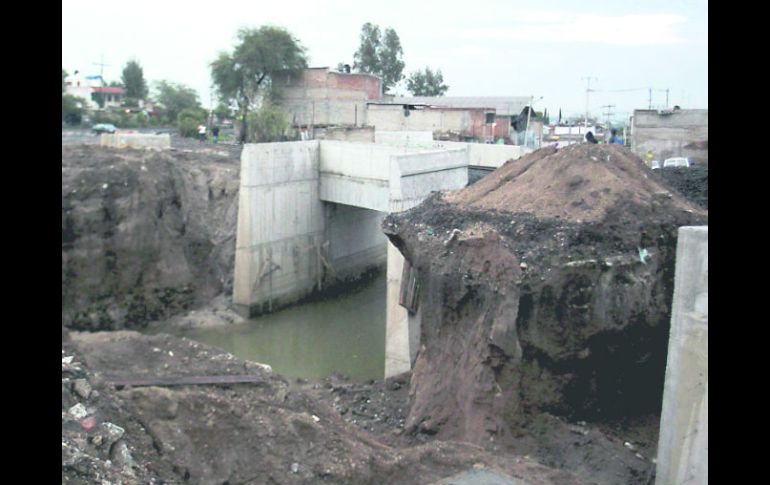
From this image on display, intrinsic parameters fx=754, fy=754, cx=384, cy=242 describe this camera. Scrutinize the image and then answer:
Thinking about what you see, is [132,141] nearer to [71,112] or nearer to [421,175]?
[71,112]

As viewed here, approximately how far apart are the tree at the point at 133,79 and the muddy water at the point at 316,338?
26.6m

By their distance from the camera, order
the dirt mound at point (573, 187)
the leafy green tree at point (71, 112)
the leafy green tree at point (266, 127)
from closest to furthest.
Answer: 1. the dirt mound at point (573, 187)
2. the leafy green tree at point (71, 112)
3. the leafy green tree at point (266, 127)

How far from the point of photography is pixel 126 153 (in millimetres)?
22609

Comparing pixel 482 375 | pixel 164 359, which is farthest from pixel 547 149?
pixel 164 359

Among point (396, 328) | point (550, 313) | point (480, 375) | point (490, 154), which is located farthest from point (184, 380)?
point (490, 154)

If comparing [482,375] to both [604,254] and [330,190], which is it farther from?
[330,190]

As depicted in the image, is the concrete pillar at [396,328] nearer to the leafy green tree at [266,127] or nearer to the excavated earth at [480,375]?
the excavated earth at [480,375]

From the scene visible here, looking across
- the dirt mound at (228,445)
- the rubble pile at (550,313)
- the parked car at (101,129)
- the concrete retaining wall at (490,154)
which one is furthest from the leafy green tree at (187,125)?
the dirt mound at (228,445)

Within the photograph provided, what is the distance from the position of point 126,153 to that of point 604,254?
53.0ft

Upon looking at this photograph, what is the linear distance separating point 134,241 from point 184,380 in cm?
1059

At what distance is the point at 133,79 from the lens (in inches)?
1740

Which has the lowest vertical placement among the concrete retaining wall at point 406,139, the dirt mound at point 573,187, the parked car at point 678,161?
the dirt mound at point 573,187

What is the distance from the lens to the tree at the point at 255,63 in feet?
125

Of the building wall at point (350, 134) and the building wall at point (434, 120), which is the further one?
the building wall at point (434, 120)
